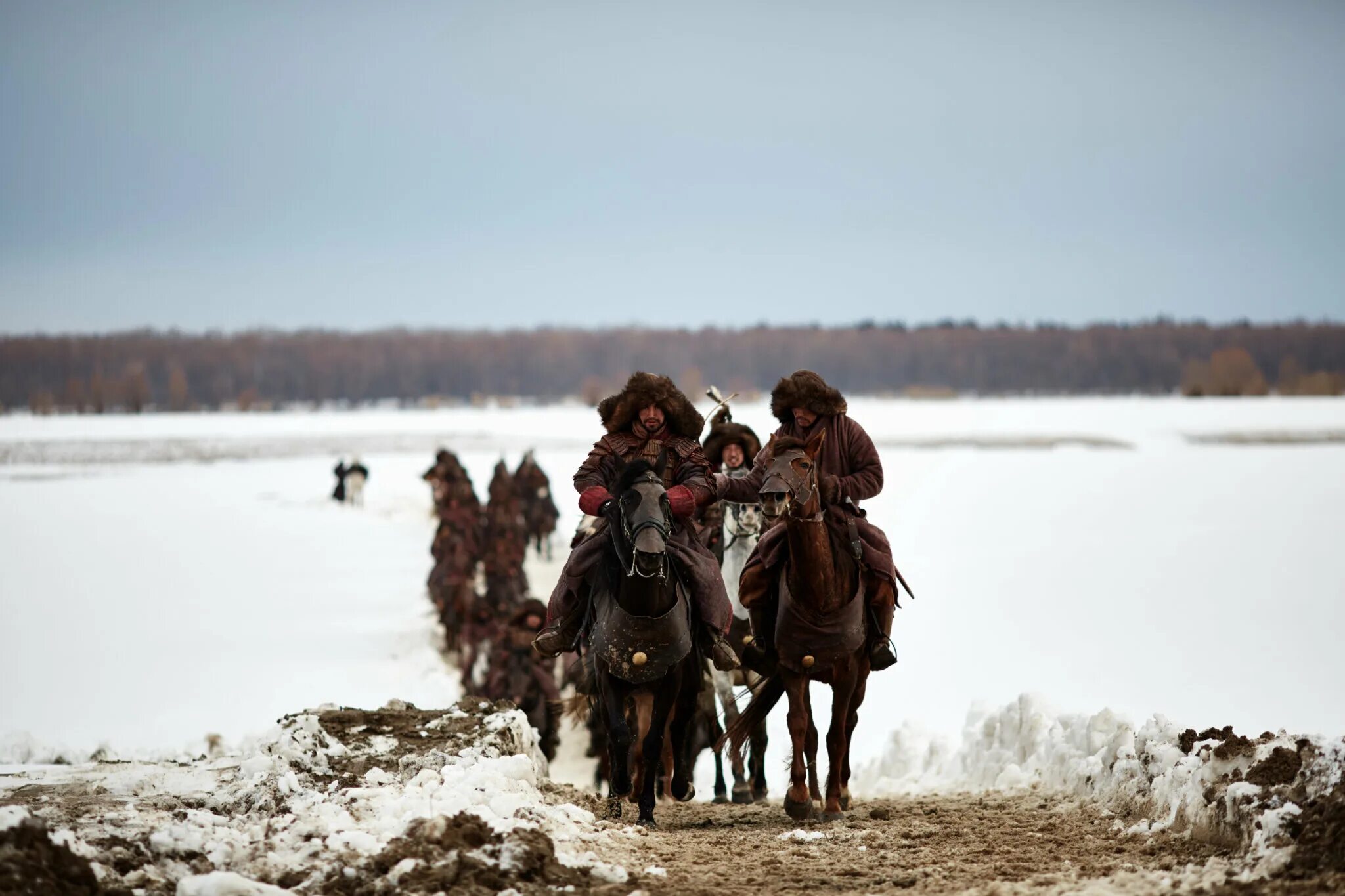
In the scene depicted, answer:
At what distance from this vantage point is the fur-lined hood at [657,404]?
375 inches

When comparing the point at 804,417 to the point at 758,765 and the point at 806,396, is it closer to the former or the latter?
the point at 806,396

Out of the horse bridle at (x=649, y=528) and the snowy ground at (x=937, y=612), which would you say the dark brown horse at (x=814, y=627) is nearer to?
the horse bridle at (x=649, y=528)

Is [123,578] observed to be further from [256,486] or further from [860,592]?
[860,592]

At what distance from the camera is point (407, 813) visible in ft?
23.0

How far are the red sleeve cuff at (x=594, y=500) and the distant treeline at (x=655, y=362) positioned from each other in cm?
8372

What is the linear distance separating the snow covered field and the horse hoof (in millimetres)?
4742

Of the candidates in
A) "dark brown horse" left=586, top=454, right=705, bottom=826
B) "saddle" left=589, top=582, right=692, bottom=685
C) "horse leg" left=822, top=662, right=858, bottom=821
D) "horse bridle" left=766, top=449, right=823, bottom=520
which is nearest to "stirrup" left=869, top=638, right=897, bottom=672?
"horse leg" left=822, top=662, right=858, bottom=821

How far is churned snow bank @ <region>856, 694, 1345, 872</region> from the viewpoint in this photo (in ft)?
22.0

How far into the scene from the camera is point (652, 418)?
9570 mm

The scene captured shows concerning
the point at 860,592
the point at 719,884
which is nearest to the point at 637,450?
the point at 860,592

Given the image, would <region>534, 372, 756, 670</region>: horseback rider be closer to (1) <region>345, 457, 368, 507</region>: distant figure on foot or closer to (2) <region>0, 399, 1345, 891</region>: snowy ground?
(2) <region>0, 399, 1345, 891</region>: snowy ground

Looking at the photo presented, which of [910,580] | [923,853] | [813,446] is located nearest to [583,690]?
[813,446]

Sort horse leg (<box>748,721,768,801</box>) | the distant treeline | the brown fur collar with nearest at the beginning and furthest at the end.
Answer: the brown fur collar < horse leg (<box>748,721,768,801</box>) < the distant treeline

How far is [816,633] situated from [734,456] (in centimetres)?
320
